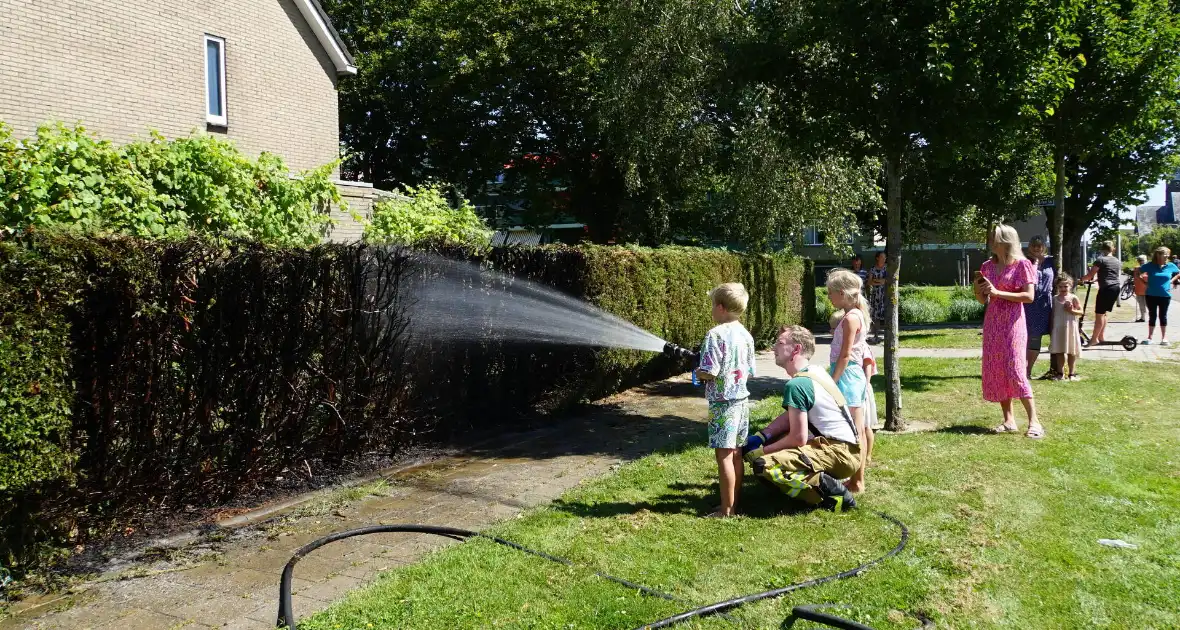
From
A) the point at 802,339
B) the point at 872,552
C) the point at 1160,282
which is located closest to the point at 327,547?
the point at 872,552

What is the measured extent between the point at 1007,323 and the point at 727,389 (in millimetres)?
4333

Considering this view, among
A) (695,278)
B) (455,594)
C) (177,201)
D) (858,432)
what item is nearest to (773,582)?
(455,594)

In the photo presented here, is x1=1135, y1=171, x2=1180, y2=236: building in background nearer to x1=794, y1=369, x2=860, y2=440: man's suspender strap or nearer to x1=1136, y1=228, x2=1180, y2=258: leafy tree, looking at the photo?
x1=1136, y1=228, x2=1180, y2=258: leafy tree

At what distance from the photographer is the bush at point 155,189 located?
6.93 metres

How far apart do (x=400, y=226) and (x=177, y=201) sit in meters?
4.35

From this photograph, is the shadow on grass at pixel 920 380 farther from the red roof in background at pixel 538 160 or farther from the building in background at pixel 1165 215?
the building in background at pixel 1165 215

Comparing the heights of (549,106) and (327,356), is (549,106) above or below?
above

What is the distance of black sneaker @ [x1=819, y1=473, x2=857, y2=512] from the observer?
5.66m

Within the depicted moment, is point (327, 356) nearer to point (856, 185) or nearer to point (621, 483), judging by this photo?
point (621, 483)

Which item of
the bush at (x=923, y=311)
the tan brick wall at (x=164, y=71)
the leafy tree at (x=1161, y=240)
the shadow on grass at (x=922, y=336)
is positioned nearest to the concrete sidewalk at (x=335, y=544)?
the tan brick wall at (x=164, y=71)

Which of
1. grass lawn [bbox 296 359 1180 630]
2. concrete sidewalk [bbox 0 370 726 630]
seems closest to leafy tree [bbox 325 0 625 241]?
concrete sidewalk [bbox 0 370 726 630]

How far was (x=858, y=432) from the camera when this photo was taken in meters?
6.26

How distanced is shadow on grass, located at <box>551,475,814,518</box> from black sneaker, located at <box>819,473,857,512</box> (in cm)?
13

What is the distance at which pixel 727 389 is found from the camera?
18.4 ft
